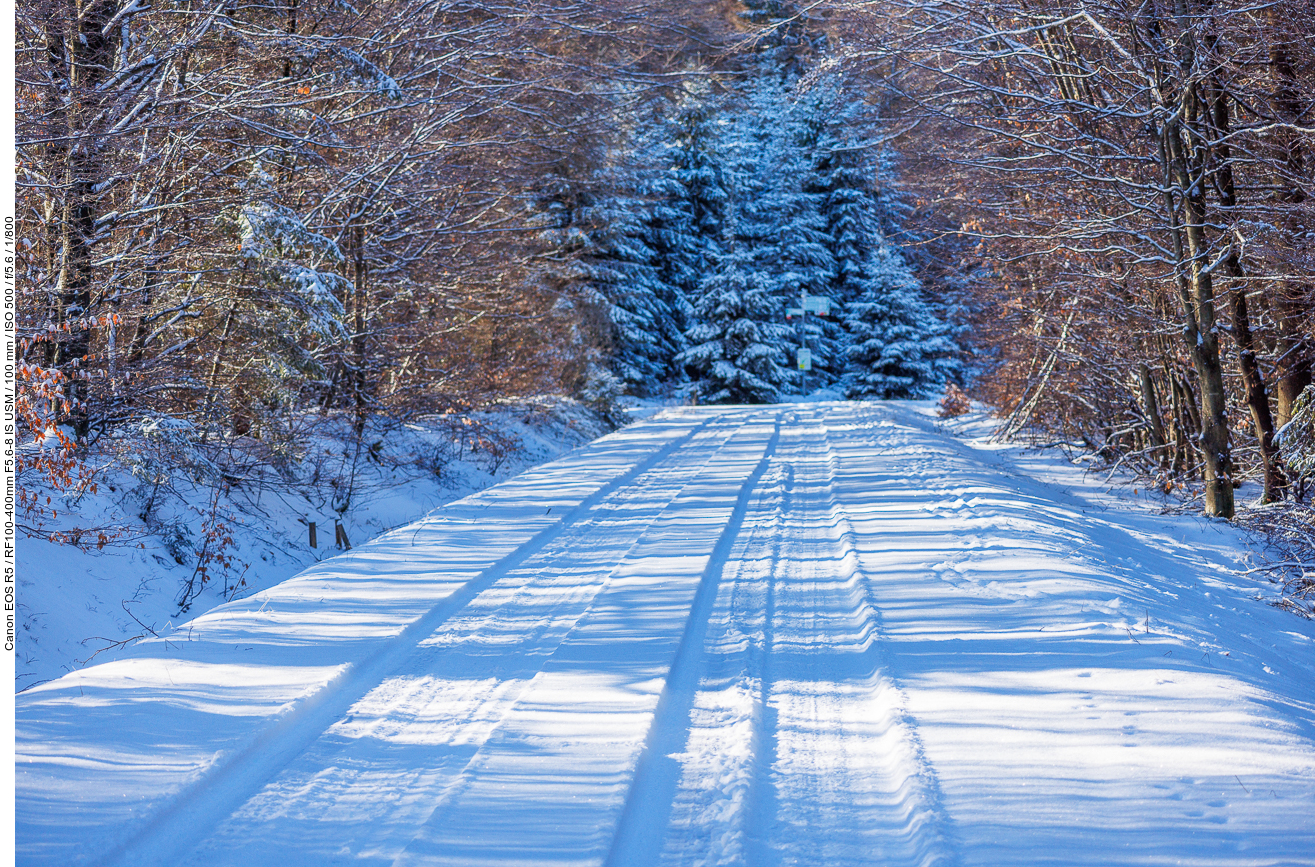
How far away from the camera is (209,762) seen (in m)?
3.70

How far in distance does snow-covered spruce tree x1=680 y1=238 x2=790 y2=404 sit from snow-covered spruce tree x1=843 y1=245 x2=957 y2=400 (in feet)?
13.0

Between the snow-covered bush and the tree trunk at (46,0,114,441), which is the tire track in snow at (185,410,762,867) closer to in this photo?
the tree trunk at (46,0,114,441)

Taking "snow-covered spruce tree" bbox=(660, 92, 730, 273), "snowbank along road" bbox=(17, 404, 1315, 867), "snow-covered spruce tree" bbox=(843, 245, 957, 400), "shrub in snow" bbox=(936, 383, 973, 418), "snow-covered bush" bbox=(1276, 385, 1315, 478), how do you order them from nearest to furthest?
"snowbank along road" bbox=(17, 404, 1315, 867) → "snow-covered bush" bbox=(1276, 385, 1315, 478) → "shrub in snow" bbox=(936, 383, 973, 418) → "snow-covered spruce tree" bbox=(843, 245, 957, 400) → "snow-covered spruce tree" bbox=(660, 92, 730, 273)

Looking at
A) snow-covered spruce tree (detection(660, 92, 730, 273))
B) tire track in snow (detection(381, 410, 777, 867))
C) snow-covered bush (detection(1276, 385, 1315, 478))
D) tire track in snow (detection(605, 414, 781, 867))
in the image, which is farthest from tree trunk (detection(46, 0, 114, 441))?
snow-covered spruce tree (detection(660, 92, 730, 273))

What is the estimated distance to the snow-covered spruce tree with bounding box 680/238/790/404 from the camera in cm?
3272

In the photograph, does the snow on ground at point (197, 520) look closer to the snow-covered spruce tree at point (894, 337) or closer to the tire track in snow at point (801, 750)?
the tire track in snow at point (801, 750)

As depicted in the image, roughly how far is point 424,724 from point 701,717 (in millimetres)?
1263

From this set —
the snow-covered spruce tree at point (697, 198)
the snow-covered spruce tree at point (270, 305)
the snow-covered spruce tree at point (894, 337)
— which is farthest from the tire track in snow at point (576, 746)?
the snow-covered spruce tree at point (697, 198)

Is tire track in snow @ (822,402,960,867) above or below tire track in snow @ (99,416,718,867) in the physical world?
below

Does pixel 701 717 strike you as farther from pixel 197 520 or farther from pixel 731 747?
pixel 197 520

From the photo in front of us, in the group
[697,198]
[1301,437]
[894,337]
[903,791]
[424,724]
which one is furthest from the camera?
[697,198]

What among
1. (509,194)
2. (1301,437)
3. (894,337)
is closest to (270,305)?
(509,194)

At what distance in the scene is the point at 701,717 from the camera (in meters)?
4.18

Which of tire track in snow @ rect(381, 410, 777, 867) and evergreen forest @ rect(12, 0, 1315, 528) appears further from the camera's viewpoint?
evergreen forest @ rect(12, 0, 1315, 528)
